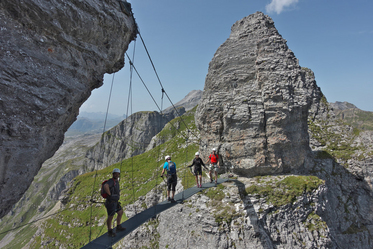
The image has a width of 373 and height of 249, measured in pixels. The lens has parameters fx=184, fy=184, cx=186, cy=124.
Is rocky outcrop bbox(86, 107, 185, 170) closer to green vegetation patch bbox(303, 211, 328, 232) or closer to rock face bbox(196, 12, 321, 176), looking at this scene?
rock face bbox(196, 12, 321, 176)

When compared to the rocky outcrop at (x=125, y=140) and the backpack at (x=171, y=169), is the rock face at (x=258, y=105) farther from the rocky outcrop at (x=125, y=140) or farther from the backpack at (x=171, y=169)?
the rocky outcrop at (x=125, y=140)

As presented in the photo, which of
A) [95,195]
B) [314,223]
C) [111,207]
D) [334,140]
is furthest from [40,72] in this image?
[334,140]

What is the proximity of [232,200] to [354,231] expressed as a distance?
14.1 meters

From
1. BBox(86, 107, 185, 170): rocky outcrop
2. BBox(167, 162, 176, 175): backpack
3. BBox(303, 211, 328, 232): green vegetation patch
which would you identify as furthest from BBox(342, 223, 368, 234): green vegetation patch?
BBox(86, 107, 185, 170): rocky outcrop

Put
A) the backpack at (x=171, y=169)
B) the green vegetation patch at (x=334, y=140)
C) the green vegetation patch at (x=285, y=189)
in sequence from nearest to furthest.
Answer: the backpack at (x=171, y=169) → the green vegetation patch at (x=285, y=189) → the green vegetation patch at (x=334, y=140)

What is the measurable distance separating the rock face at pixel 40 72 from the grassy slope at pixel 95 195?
14439 millimetres

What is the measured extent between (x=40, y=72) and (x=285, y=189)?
18.1m

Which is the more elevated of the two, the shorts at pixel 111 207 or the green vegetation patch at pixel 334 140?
the green vegetation patch at pixel 334 140

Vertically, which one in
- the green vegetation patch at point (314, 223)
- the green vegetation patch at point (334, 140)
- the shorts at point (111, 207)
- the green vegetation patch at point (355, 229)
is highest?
the green vegetation patch at point (334, 140)

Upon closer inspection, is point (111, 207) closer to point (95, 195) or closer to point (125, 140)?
point (95, 195)

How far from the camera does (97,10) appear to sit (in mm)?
9188

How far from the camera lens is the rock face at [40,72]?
20.9ft

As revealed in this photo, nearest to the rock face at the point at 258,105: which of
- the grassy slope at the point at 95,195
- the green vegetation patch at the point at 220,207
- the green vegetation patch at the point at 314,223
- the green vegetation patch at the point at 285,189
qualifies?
the green vegetation patch at the point at 285,189

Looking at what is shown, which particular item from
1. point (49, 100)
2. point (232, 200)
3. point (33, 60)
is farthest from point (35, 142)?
point (232, 200)
